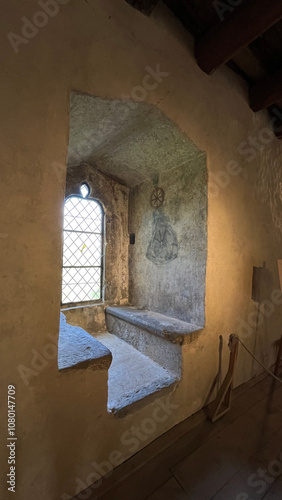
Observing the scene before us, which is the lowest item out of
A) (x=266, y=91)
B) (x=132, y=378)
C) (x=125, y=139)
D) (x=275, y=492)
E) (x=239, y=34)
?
(x=275, y=492)

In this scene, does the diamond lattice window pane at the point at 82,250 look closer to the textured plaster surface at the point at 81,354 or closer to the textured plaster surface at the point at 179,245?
the textured plaster surface at the point at 179,245

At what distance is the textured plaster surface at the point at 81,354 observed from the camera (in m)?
1.26

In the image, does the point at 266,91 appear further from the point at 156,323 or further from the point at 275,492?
the point at 275,492

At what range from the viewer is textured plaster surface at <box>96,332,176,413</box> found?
1669mm

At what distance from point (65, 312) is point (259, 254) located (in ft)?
8.56

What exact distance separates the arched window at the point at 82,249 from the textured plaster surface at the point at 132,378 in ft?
2.67

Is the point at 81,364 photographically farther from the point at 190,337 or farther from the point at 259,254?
the point at 259,254

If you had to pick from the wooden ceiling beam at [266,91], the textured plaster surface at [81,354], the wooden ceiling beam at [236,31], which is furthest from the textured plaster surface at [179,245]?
the wooden ceiling beam at [266,91]

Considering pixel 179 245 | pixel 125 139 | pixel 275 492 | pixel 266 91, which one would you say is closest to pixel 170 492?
pixel 275 492

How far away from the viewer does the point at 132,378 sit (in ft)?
6.47

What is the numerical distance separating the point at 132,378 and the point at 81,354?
87 cm

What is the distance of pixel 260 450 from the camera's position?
1.73 metres

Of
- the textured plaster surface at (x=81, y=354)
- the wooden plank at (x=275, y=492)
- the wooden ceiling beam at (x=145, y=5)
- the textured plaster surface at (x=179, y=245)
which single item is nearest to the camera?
the textured plaster surface at (x=81, y=354)

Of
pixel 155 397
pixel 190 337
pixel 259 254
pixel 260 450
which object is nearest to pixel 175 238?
pixel 190 337
